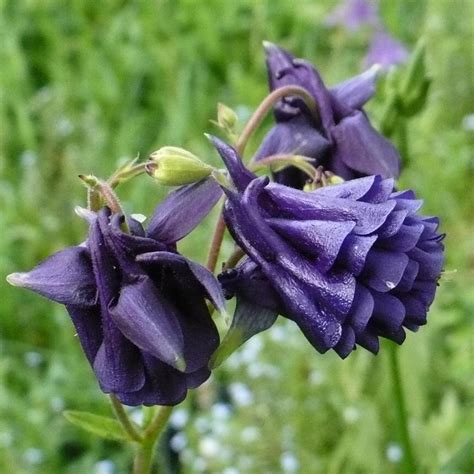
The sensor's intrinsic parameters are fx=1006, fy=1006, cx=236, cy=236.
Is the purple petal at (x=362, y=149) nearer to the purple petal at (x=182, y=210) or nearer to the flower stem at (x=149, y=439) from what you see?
the purple petal at (x=182, y=210)

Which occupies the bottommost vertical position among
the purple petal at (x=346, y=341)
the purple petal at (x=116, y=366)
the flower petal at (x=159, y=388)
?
the flower petal at (x=159, y=388)

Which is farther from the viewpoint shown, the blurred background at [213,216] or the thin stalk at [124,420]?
the blurred background at [213,216]

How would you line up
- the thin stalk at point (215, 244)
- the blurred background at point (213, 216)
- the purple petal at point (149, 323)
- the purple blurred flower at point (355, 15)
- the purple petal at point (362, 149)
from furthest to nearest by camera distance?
1. the purple blurred flower at point (355, 15)
2. the blurred background at point (213, 216)
3. the purple petal at point (362, 149)
4. the thin stalk at point (215, 244)
5. the purple petal at point (149, 323)

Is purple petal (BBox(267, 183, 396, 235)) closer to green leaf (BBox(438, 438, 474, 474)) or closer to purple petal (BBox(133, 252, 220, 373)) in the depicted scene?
purple petal (BBox(133, 252, 220, 373))

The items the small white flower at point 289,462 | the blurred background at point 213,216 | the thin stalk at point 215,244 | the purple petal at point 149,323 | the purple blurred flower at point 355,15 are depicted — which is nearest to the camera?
the purple petal at point 149,323

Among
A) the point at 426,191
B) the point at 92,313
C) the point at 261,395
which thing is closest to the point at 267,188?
the point at 92,313

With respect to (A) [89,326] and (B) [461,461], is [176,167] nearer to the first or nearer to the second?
(A) [89,326]


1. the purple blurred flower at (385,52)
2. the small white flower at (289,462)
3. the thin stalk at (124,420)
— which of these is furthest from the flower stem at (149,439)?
the purple blurred flower at (385,52)
